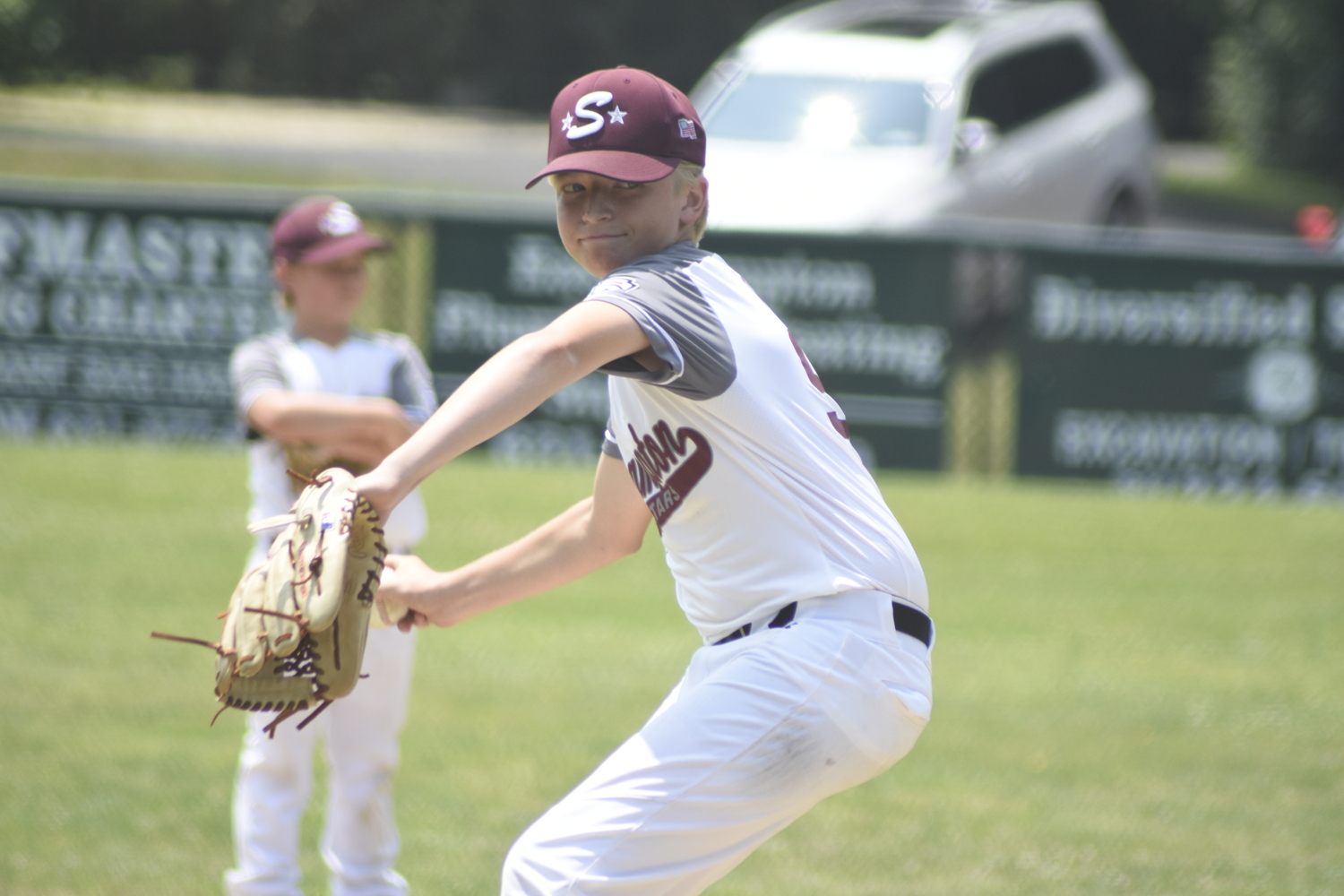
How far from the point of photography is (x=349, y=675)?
2664 millimetres

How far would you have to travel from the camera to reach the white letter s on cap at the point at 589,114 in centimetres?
276

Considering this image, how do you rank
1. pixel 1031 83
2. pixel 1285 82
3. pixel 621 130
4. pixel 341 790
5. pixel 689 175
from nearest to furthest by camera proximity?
pixel 621 130
pixel 689 175
pixel 341 790
pixel 1031 83
pixel 1285 82

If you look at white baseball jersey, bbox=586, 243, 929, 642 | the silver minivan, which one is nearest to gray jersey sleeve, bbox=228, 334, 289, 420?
white baseball jersey, bbox=586, 243, 929, 642

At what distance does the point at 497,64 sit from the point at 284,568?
33.2m

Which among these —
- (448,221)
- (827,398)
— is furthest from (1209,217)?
(827,398)

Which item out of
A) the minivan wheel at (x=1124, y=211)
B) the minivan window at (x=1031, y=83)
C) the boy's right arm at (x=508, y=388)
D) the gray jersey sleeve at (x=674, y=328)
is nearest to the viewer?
the boy's right arm at (x=508, y=388)

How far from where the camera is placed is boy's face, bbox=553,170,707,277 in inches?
112

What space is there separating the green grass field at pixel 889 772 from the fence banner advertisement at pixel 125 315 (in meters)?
0.41

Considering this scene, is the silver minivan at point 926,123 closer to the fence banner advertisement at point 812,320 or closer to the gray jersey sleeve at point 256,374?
the fence banner advertisement at point 812,320

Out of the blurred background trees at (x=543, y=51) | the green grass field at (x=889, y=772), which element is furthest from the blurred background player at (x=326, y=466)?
the blurred background trees at (x=543, y=51)

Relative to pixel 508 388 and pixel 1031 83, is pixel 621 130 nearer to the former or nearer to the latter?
pixel 508 388

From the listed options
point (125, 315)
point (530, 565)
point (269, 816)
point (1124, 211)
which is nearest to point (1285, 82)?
point (1124, 211)

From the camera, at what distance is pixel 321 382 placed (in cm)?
464

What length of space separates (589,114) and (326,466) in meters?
1.82
